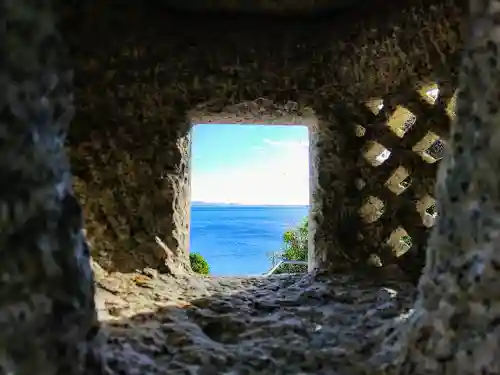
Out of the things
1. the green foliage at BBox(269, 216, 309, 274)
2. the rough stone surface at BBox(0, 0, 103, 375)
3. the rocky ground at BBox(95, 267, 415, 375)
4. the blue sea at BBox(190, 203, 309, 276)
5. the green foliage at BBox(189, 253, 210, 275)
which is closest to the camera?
the rough stone surface at BBox(0, 0, 103, 375)

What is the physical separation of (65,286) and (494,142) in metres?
0.52

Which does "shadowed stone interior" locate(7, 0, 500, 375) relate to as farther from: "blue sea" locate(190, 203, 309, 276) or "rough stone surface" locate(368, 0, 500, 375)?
"blue sea" locate(190, 203, 309, 276)

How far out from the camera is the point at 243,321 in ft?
3.71

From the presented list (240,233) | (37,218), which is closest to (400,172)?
(37,218)

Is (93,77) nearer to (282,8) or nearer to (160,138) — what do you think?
(160,138)

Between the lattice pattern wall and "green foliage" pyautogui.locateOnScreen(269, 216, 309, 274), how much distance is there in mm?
2401

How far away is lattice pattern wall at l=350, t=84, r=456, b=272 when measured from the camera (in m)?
1.34

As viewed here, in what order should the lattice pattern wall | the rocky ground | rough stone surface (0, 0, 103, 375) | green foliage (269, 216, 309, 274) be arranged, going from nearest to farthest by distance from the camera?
rough stone surface (0, 0, 103, 375), the rocky ground, the lattice pattern wall, green foliage (269, 216, 309, 274)

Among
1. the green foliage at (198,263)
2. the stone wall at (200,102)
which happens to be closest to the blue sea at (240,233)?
the green foliage at (198,263)

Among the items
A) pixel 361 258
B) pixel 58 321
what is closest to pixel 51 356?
pixel 58 321

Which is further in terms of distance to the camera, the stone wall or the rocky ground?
the stone wall

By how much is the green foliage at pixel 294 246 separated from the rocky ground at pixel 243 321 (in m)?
2.47

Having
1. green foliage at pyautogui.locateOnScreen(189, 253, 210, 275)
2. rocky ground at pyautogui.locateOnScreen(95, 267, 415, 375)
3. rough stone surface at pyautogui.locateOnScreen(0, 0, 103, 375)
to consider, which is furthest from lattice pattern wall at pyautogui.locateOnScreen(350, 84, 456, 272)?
green foliage at pyautogui.locateOnScreen(189, 253, 210, 275)

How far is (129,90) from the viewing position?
55.3 inches
